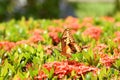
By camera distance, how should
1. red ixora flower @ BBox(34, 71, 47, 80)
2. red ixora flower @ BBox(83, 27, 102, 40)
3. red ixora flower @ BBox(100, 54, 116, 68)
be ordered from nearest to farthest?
1. red ixora flower @ BBox(34, 71, 47, 80)
2. red ixora flower @ BBox(100, 54, 116, 68)
3. red ixora flower @ BBox(83, 27, 102, 40)

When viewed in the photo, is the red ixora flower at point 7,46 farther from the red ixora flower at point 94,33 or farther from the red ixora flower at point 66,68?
the red ixora flower at point 94,33

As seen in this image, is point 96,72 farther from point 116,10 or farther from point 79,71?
point 116,10

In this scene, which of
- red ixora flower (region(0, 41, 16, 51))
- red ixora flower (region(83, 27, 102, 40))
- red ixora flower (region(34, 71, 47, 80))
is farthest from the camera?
red ixora flower (region(83, 27, 102, 40))

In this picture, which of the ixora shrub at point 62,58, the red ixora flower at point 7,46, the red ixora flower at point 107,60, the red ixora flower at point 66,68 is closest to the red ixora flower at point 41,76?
the ixora shrub at point 62,58

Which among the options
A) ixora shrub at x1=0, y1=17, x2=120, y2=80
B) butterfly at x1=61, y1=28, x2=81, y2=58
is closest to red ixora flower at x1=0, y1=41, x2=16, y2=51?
ixora shrub at x1=0, y1=17, x2=120, y2=80

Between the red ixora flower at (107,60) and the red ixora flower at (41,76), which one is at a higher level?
the red ixora flower at (107,60)

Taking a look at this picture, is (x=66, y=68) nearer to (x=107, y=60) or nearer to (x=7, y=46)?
(x=107, y=60)

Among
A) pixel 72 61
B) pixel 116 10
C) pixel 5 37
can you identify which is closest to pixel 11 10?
pixel 116 10

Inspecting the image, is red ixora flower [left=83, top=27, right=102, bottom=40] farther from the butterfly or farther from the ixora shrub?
the butterfly
